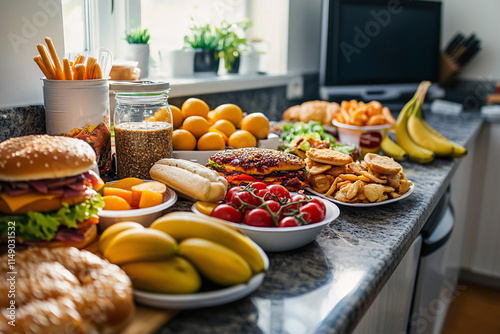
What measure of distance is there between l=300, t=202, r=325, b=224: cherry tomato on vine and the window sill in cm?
78

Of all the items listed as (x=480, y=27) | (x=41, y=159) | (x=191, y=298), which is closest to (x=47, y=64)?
(x=41, y=159)

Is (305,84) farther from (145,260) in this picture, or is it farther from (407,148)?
(145,260)

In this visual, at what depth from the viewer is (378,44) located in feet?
8.25

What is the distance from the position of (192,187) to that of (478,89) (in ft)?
8.65

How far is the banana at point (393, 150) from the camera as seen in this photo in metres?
1.62

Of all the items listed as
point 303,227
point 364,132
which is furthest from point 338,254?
point 364,132

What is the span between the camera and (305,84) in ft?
8.16

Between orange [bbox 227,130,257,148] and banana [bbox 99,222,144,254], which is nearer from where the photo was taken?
banana [bbox 99,222,144,254]

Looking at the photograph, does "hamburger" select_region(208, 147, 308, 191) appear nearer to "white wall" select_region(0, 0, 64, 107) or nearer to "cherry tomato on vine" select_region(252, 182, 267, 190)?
"cherry tomato on vine" select_region(252, 182, 267, 190)

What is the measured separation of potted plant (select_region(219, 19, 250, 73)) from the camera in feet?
6.31

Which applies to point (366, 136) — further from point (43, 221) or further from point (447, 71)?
point (447, 71)

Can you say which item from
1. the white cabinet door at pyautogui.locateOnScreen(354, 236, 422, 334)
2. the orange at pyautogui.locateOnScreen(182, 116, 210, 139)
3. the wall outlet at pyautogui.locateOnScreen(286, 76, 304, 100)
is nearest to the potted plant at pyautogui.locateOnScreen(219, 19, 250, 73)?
the wall outlet at pyautogui.locateOnScreen(286, 76, 304, 100)

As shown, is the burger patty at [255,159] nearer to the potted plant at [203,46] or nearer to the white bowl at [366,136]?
the white bowl at [366,136]

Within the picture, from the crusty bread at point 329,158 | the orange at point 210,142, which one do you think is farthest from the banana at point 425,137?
the orange at point 210,142
